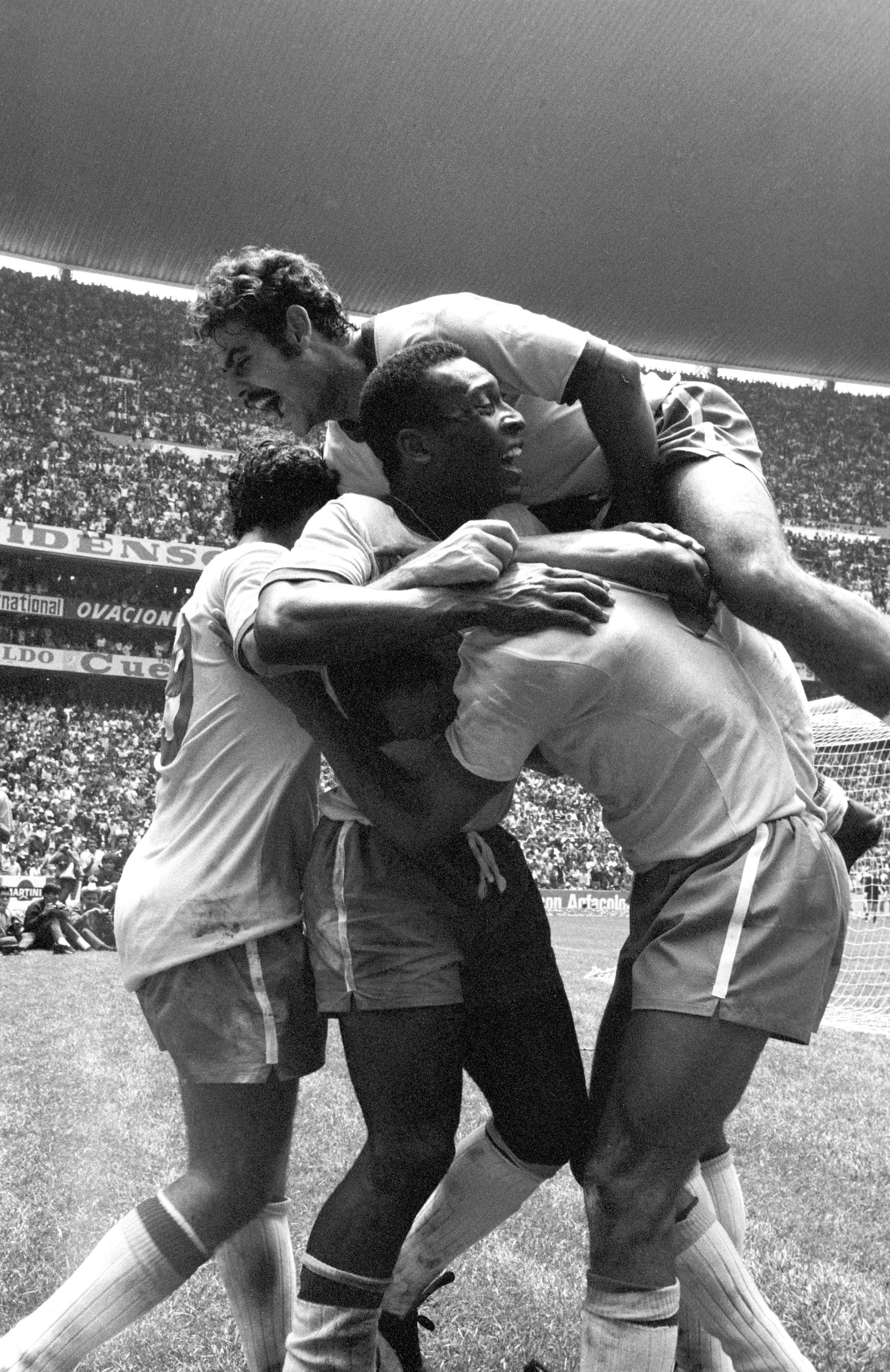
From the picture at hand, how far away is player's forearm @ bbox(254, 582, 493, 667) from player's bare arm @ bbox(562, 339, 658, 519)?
70cm

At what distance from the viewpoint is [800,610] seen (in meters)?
2.31

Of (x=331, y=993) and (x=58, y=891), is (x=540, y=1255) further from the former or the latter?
(x=58, y=891)

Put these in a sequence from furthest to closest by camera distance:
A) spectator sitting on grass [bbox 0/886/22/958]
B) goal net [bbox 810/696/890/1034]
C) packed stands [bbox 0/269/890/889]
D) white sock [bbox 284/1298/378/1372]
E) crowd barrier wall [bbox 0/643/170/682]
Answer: crowd barrier wall [bbox 0/643/170/682], packed stands [bbox 0/269/890/889], spectator sitting on grass [bbox 0/886/22/958], goal net [bbox 810/696/890/1034], white sock [bbox 284/1298/378/1372]

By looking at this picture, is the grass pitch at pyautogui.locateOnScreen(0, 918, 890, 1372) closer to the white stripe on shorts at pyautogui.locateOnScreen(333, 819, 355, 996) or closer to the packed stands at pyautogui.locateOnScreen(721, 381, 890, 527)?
the white stripe on shorts at pyautogui.locateOnScreen(333, 819, 355, 996)

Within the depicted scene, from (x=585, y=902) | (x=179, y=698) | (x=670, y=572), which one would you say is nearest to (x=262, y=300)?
(x=179, y=698)

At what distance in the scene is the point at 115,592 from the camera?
105ft

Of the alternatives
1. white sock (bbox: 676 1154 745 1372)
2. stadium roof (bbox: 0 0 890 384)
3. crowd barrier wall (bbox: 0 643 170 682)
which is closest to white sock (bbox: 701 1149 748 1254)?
white sock (bbox: 676 1154 745 1372)

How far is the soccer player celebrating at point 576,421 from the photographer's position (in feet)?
7.64

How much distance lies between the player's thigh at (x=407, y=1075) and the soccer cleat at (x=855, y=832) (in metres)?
1.18

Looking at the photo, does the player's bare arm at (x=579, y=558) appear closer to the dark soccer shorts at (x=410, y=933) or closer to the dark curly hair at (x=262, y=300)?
the dark soccer shorts at (x=410, y=933)

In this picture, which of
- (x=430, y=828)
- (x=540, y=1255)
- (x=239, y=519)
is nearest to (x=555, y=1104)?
(x=430, y=828)

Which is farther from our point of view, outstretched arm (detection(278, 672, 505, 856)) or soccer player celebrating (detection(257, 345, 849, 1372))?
Result: outstretched arm (detection(278, 672, 505, 856))

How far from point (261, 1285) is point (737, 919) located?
1407mm

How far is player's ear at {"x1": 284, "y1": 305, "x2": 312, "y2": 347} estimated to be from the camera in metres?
3.14
